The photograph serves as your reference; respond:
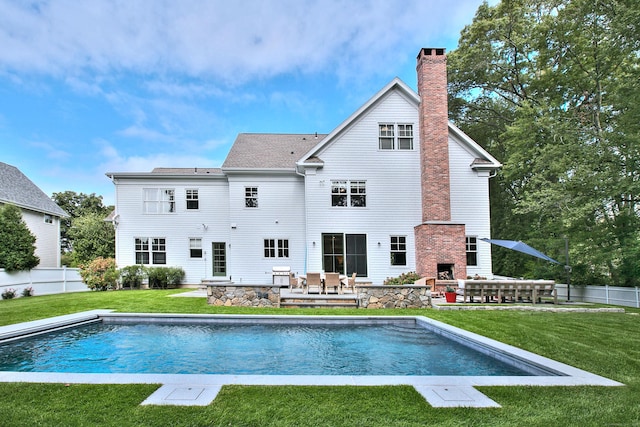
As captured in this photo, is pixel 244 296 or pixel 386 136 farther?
pixel 386 136

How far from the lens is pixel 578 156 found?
1505cm

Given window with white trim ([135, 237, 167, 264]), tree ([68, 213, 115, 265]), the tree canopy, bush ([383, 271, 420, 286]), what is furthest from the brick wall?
tree ([68, 213, 115, 265])

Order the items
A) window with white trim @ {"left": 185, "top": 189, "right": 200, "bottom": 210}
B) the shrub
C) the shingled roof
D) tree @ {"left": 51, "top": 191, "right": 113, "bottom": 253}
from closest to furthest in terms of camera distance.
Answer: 1. the shrub
2. the shingled roof
3. window with white trim @ {"left": 185, "top": 189, "right": 200, "bottom": 210}
4. tree @ {"left": 51, "top": 191, "right": 113, "bottom": 253}

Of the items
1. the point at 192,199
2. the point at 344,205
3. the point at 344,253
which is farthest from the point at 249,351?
the point at 192,199

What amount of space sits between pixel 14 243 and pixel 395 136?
18585mm

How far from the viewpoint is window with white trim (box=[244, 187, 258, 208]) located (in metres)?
17.5

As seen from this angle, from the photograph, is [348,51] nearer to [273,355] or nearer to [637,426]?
[273,355]

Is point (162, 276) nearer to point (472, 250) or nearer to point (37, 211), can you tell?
point (37, 211)

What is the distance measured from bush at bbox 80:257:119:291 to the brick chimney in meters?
15.4

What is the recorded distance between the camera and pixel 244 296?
36.7ft

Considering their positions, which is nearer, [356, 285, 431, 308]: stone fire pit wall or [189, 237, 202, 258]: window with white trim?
[356, 285, 431, 308]: stone fire pit wall

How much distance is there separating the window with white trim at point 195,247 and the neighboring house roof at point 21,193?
9.72m

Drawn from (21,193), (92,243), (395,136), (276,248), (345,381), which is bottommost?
(345,381)

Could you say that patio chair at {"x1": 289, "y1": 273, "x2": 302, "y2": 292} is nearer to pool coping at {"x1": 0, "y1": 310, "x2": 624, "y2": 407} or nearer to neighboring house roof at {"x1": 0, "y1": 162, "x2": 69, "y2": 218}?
pool coping at {"x1": 0, "y1": 310, "x2": 624, "y2": 407}
